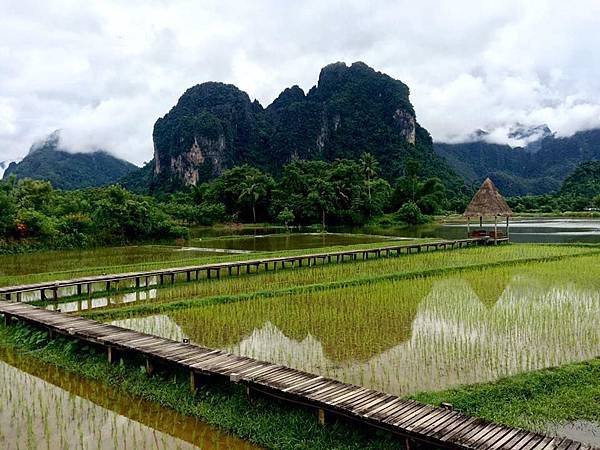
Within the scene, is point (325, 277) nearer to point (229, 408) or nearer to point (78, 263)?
point (229, 408)

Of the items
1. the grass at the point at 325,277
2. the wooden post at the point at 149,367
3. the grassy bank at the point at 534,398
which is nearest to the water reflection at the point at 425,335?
the grassy bank at the point at 534,398

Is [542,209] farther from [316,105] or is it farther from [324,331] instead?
[324,331]

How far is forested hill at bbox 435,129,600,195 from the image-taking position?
134 meters

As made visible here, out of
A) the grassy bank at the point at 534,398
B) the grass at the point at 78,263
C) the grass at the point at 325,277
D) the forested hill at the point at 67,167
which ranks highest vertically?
the forested hill at the point at 67,167

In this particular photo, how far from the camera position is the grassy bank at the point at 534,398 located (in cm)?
520

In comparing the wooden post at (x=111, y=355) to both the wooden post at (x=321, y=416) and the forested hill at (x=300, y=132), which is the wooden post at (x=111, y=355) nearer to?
the wooden post at (x=321, y=416)

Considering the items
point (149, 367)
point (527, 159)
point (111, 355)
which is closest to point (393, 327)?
point (149, 367)

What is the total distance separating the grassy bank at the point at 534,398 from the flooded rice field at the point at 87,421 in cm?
239

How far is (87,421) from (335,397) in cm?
271

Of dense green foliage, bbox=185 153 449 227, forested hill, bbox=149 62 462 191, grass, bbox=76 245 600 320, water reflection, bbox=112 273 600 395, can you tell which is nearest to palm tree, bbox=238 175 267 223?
dense green foliage, bbox=185 153 449 227

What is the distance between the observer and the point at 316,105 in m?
90.1

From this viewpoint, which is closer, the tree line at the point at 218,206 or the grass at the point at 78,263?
the grass at the point at 78,263

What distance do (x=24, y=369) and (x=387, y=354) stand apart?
5.18 metres

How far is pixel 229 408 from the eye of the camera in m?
5.48
